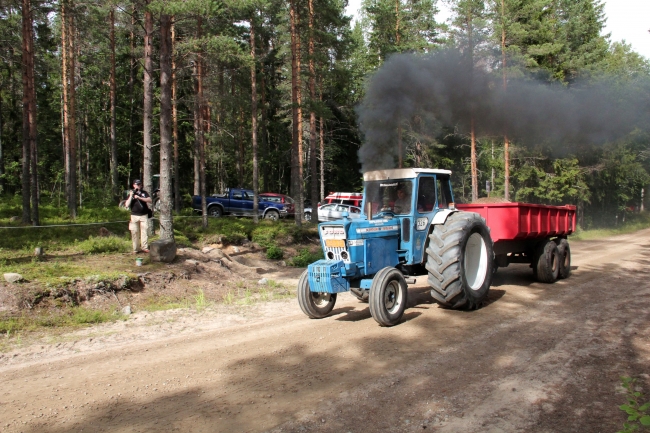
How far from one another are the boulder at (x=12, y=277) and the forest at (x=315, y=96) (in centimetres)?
374

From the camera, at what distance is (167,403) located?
4.87m

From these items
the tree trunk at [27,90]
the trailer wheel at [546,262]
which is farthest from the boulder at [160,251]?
the trailer wheel at [546,262]

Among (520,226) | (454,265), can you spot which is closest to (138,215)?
(454,265)

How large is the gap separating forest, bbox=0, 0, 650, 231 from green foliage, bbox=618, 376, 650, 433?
17.4ft

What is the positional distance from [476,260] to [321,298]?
3173mm

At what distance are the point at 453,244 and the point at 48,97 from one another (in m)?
37.0

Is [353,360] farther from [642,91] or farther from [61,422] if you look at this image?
[642,91]

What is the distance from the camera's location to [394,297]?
7887 mm

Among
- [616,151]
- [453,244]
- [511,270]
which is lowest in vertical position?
[511,270]

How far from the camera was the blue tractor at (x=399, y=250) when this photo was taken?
301 inches

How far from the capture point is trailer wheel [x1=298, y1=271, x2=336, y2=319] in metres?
7.97

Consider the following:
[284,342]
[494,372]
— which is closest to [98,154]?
[284,342]

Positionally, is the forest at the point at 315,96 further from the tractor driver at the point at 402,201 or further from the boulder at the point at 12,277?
the boulder at the point at 12,277

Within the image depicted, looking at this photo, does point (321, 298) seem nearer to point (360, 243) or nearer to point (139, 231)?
point (360, 243)
